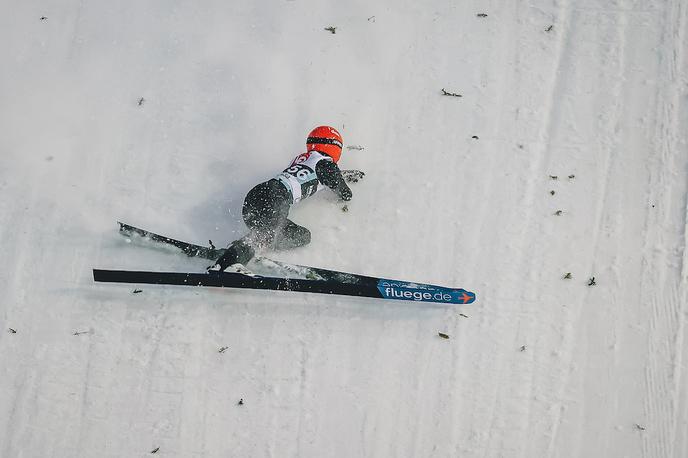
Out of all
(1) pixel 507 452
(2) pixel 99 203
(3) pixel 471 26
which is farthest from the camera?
(3) pixel 471 26

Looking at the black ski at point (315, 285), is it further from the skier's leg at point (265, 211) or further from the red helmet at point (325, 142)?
the red helmet at point (325, 142)

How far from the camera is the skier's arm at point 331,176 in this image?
17.1 ft

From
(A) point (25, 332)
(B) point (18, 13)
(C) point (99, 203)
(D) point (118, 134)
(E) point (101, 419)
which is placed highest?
(B) point (18, 13)

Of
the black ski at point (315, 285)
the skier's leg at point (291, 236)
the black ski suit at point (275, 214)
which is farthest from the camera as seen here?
the skier's leg at point (291, 236)

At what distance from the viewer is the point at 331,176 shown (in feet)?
17.1

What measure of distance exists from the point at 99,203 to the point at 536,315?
3177mm

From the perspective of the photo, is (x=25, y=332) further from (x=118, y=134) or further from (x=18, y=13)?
(x=18, y=13)

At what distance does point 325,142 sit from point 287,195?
1.60ft

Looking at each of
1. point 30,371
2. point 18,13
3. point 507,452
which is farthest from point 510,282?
point 18,13

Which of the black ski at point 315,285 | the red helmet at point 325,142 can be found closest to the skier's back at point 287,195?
the red helmet at point 325,142

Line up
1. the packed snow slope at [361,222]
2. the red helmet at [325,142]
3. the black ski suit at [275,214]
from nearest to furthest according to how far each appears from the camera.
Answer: the packed snow slope at [361,222] → the black ski suit at [275,214] → the red helmet at [325,142]

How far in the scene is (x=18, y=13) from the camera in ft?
21.0

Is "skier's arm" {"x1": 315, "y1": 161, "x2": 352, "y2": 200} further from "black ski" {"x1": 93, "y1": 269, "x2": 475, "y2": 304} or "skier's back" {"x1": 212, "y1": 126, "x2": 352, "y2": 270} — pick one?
"black ski" {"x1": 93, "y1": 269, "x2": 475, "y2": 304}

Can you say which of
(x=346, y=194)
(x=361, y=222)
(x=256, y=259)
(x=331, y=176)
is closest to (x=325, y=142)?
(x=331, y=176)
